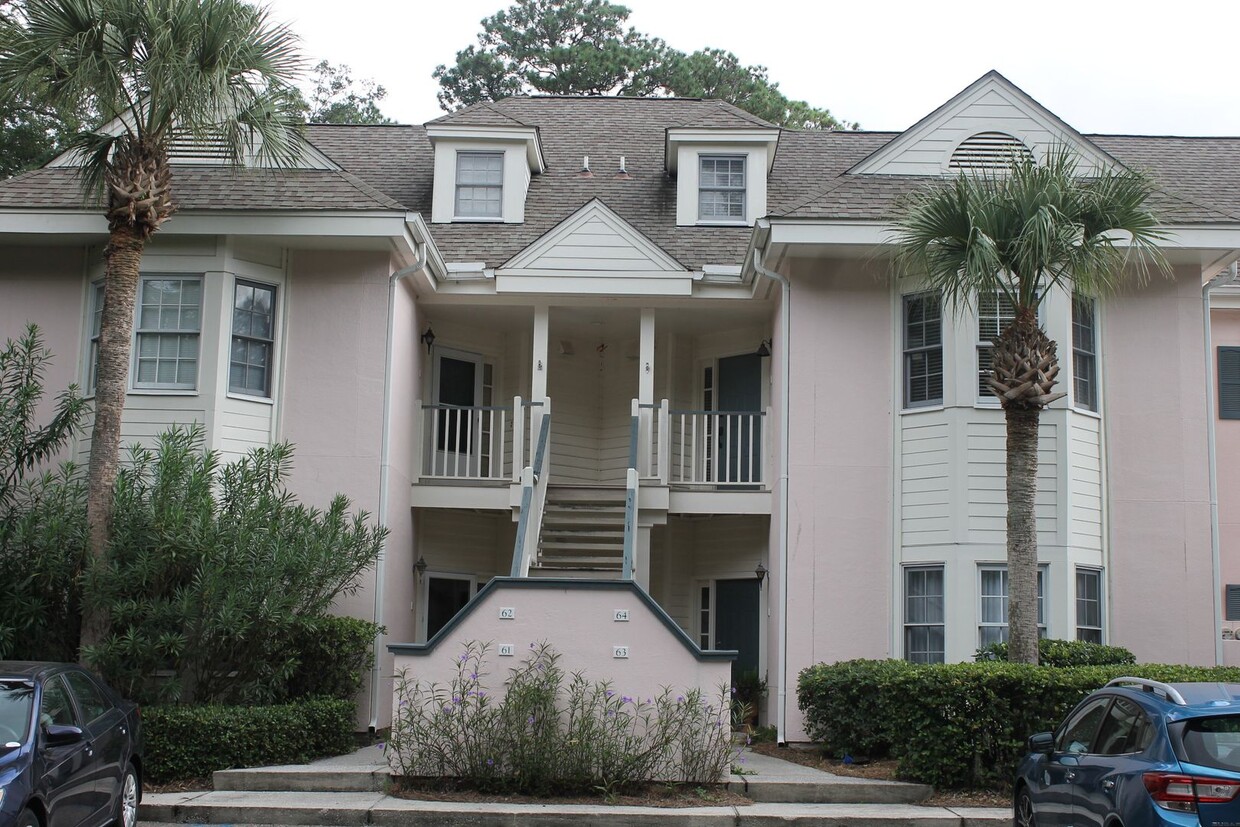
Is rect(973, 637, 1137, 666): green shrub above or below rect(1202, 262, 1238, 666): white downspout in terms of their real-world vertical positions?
below

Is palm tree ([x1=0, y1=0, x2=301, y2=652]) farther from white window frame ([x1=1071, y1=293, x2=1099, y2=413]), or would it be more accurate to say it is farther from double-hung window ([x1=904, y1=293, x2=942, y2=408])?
white window frame ([x1=1071, y1=293, x2=1099, y2=413])

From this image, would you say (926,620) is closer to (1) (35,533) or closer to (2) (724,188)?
(2) (724,188)

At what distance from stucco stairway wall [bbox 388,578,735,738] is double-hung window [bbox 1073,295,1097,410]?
601 centimetres

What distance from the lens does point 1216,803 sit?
6.66m

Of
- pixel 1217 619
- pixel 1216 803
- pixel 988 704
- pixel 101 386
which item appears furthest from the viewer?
pixel 1217 619

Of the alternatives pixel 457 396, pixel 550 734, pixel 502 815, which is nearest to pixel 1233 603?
pixel 550 734

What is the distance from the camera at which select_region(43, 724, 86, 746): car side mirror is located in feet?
25.5

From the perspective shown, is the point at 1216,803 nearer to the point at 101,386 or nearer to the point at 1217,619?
the point at 1217,619

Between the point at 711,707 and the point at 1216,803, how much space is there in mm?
5271

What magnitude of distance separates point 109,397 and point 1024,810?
8.95m

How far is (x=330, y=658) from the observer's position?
1312cm

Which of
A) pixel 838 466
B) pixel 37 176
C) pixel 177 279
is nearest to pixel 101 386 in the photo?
pixel 177 279

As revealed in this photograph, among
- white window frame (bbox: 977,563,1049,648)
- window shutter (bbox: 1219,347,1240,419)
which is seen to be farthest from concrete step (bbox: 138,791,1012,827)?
window shutter (bbox: 1219,347,1240,419)

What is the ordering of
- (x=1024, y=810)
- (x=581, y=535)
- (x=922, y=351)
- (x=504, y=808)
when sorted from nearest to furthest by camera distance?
1. (x=1024, y=810)
2. (x=504, y=808)
3. (x=922, y=351)
4. (x=581, y=535)
